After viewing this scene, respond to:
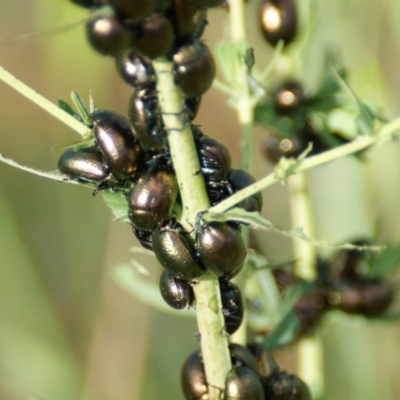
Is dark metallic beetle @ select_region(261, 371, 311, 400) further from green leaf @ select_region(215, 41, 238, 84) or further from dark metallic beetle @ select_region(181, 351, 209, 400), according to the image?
green leaf @ select_region(215, 41, 238, 84)

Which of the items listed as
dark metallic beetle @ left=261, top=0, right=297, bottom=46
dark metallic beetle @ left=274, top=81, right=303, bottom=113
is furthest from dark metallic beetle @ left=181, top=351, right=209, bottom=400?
dark metallic beetle @ left=261, top=0, right=297, bottom=46

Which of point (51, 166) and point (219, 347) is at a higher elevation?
point (51, 166)

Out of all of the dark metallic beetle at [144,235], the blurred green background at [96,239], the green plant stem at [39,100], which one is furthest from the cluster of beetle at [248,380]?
the blurred green background at [96,239]

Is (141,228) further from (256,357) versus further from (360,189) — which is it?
(360,189)

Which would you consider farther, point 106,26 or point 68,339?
point 68,339

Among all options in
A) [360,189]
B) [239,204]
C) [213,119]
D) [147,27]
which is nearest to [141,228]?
[239,204]

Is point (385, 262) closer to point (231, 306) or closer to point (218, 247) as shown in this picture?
point (231, 306)

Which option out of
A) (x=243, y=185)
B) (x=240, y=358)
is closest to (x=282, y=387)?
(x=240, y=358)
